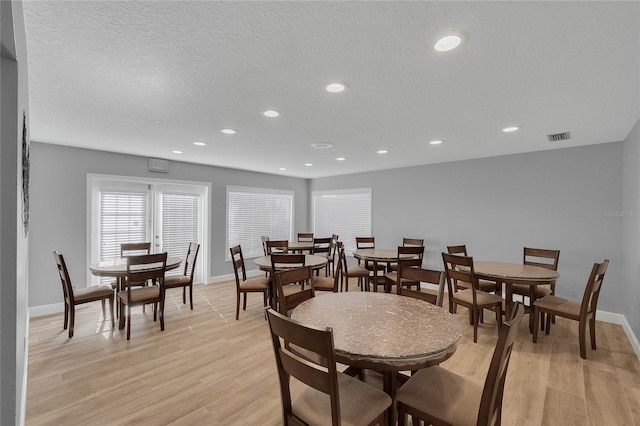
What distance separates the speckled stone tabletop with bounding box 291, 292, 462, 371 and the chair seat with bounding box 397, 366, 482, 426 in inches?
10.1

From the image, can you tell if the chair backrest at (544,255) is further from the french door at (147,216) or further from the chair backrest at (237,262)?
the french door at (147,216)

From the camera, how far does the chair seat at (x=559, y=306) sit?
9.49ft

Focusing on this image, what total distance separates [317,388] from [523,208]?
183 inches

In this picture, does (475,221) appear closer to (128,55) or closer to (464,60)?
(464,60)

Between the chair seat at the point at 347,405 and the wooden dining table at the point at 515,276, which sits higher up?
the wooden dining table at the point at 515,276

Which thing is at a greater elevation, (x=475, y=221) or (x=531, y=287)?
(x=475, y=221)

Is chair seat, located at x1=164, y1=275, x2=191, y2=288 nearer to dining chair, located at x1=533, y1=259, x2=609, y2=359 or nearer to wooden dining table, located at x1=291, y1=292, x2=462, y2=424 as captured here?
wooden dining table, located at x1=291, y1=292, x2=462, y2=424

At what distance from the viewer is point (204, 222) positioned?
5824mm

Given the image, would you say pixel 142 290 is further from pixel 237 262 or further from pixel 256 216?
pixel 256 216

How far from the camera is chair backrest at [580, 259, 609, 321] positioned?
271 cm

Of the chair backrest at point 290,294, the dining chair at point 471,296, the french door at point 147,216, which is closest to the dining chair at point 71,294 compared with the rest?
the french door at point 147,216

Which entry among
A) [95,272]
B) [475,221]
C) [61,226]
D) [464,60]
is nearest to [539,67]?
[464,60]

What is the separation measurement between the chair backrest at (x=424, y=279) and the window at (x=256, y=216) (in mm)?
4585

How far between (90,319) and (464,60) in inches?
201
